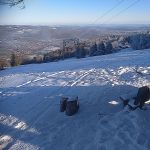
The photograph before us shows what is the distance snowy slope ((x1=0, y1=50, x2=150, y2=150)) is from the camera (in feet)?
37.3

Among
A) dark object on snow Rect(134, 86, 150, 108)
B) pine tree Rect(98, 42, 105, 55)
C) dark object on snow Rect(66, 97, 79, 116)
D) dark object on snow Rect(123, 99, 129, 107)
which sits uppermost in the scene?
dark object on snow Rect(134, 86, 150, 108)

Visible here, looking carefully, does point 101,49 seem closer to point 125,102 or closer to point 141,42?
point 141,42

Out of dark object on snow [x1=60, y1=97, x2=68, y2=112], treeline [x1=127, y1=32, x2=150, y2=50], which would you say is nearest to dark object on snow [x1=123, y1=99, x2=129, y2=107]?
dark object on snow [x1=60, y1=97, x2=68, y2=112]

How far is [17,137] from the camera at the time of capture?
479 inches

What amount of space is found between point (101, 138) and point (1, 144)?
3.58 metres

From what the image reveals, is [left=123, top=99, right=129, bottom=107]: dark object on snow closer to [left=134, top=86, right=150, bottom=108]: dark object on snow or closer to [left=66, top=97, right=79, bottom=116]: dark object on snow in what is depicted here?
[left=134, top=86, right=150, bottom=108]: dark object on snow

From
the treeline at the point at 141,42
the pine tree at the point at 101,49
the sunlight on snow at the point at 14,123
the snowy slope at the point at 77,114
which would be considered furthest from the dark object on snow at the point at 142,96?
the pine tree at the point at 101,49

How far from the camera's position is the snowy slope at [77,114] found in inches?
448

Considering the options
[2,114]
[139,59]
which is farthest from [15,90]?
[139,59]

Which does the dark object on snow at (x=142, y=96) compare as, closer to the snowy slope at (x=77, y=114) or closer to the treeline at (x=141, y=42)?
the snowy slope at (x=77, y=114)

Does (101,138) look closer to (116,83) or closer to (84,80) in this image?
(116,83)

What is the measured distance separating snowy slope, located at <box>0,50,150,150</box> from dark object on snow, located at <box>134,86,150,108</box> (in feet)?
1.39

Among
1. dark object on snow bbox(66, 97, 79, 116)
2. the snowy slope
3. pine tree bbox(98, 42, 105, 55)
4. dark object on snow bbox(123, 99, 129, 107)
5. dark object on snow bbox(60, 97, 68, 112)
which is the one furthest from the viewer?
pine tree bbox(98, 42, 105, 55)

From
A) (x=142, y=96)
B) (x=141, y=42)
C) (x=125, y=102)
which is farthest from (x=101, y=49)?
(x=142, y=96)
